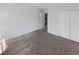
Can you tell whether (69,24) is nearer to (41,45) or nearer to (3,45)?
(41,45)

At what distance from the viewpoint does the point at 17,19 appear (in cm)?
146

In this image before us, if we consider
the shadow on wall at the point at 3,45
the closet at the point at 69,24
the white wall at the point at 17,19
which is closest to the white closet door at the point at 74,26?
the closet at the point at 69,24

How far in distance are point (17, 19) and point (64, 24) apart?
A: 0.65 meters

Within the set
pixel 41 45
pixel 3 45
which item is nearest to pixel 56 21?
pixel 41 45

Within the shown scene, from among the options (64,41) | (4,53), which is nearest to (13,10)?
(4,53)

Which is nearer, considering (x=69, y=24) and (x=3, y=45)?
(x=3, y=45)

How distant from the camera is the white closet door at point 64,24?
1.40 m

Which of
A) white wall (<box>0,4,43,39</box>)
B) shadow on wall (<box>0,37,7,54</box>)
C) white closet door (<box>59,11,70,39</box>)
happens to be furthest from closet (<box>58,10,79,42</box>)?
shadow on wall (<box>0,37,7,54</box>)

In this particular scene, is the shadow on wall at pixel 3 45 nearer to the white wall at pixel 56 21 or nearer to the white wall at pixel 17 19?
the white wall at pixel 17 19

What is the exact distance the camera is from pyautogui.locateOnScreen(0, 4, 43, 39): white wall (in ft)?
4.42

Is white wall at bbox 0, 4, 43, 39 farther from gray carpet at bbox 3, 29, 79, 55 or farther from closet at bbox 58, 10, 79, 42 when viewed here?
closet at bbox 58, 10, 79, 42

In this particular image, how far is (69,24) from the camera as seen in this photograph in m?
1.40

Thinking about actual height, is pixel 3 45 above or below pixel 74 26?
below

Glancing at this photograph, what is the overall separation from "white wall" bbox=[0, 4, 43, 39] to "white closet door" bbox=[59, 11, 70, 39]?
0.30m
